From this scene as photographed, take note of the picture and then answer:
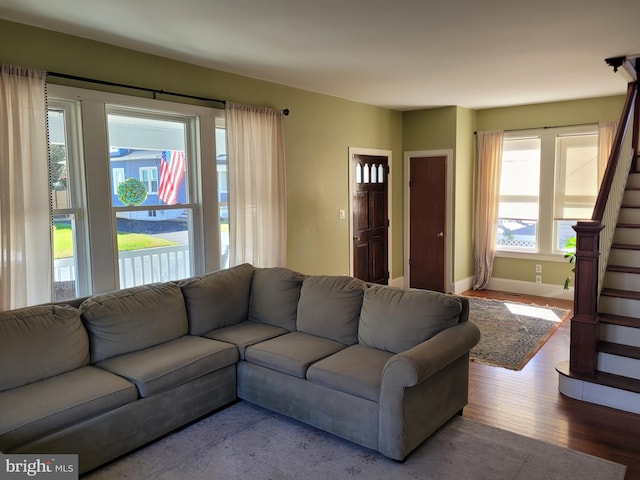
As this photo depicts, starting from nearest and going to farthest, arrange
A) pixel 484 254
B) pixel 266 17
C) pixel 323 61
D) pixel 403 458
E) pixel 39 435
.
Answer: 1. pixel 39 435
2. pixel 403 458
3. pixel 266 17
4. pixel 323 61
5. pixel 484 254

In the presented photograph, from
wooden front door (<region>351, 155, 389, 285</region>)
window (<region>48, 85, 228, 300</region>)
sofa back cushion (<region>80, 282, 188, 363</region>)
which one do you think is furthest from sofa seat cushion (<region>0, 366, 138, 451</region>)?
wooden front door (<region>351, 155, 389, 285</region>)

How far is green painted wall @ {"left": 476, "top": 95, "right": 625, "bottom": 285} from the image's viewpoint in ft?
19.4

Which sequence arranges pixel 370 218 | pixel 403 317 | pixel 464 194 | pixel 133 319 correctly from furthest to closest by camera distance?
pixel 464 194 → pixel 370 218 → pixel 133 319 → pixel 403 317

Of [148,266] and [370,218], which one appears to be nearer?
[148,266]

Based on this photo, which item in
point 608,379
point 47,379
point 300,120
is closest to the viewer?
point 47,379

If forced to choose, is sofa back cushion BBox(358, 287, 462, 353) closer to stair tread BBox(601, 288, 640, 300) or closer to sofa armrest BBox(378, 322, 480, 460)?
sofa armrest BBox(378, 322, 480, 460)

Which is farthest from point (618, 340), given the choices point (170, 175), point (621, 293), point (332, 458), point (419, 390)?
point (170, 175)

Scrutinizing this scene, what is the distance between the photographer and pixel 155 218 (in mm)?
4066

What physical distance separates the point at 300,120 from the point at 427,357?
336cm

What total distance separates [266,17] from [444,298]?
2122 mm

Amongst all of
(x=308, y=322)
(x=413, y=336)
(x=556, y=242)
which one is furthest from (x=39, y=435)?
(x=556, y=242)

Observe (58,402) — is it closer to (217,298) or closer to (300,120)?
(217,298)

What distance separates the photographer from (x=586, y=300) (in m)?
3.44

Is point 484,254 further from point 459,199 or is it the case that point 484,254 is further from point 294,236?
point 294,236
